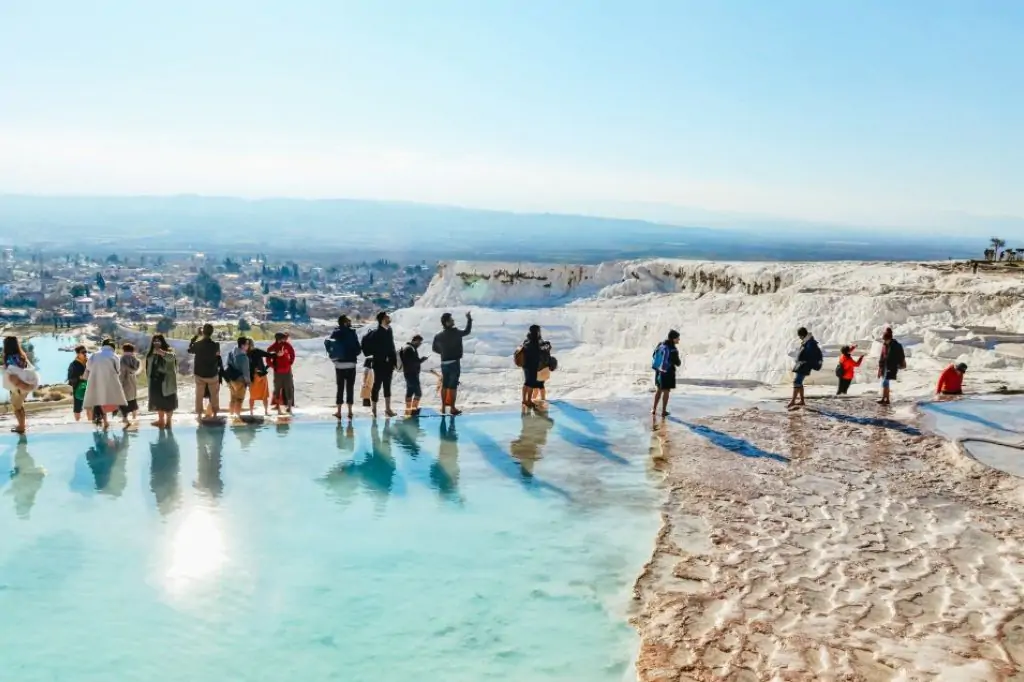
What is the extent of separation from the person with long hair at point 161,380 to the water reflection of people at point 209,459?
0.47 meters

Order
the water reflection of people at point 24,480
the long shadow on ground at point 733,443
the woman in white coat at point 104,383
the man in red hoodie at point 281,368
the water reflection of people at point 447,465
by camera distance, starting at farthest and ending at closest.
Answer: the man in red hoodie at point 281,368 → the woman in white coat at point 104,383 → the long shadow on ground at point 733,443 → the water reflection of people at point 447,465 → the water reflection of people at point 24,480

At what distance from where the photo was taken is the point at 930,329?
768 inches

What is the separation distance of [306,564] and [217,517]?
1309mm

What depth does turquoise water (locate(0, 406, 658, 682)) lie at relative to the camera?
15.6 feet

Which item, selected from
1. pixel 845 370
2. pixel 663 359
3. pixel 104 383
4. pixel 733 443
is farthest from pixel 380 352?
pixel 845 370

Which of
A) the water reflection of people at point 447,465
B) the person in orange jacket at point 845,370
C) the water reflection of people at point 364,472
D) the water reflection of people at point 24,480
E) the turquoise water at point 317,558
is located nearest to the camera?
the turquoise water at point 317,558

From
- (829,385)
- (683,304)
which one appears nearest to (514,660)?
(829,385)

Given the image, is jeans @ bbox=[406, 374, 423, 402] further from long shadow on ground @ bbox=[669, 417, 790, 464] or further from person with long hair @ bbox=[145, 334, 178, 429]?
long shadow on ground @ bbox=[669, 417, 790, 464]

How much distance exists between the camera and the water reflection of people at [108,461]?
294 inches

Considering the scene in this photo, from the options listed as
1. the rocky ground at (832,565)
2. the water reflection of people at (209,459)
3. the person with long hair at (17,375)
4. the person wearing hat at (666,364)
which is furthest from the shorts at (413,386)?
the person with long hair at (17,375)

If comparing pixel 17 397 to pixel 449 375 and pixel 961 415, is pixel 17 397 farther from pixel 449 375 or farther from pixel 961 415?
pixel 961 415

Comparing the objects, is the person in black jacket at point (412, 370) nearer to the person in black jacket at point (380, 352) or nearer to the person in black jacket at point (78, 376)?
the person in black jacket at point (380, 352)

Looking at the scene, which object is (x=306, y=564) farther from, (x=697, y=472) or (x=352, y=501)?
(x=697, y=472)

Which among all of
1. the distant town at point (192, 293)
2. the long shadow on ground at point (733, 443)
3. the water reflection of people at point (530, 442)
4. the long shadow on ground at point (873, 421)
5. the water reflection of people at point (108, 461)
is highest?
the long shadow on ground at point (873, 421)
